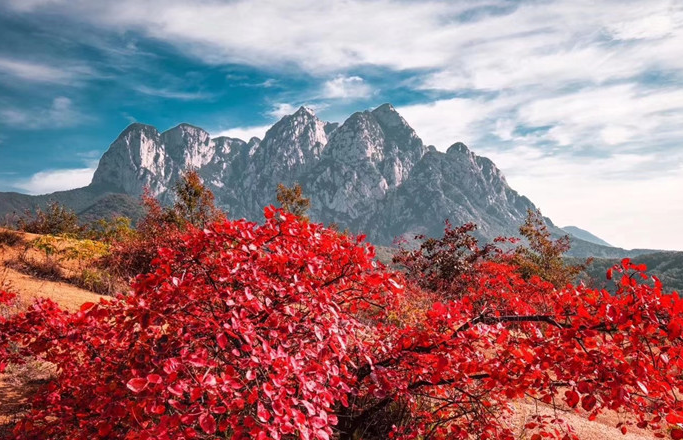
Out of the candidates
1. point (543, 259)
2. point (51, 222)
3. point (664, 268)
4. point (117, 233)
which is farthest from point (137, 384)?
point (664, 268)

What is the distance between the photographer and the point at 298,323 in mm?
3117

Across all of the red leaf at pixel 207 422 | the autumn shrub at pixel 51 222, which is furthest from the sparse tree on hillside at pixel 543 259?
the autumn shrub at pixel 51 222

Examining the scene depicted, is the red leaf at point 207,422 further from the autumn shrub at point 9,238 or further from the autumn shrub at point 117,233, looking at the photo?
the autumn shrub at point 117,233

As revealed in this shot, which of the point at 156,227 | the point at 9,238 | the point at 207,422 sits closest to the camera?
the point at 207,422

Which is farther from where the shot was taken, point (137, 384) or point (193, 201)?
point (193, 201)

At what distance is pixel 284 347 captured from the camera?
298cm

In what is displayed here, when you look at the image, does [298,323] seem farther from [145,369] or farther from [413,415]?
[413,415]

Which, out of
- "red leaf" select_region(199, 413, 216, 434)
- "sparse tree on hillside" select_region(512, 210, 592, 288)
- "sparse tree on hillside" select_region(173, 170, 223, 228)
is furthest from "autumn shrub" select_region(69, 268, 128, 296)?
"sparse tree on hillside" select_region(512, 210, 592, 288)

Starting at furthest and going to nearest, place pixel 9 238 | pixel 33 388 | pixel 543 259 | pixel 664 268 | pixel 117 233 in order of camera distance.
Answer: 1. pixel 664 268
2. pixel 543 259
3. pixel 117 233
4. pixel 9 238
5. pixel 33 388

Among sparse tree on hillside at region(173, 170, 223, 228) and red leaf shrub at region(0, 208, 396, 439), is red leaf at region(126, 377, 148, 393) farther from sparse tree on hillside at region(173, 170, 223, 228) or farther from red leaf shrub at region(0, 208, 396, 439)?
sparse tree on hillside at region(173, 170, 223, 228)

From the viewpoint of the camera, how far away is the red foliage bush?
238cm

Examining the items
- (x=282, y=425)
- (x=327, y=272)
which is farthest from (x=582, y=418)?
(x=282, y=425)

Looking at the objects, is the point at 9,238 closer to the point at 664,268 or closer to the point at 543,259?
the point at 543,259

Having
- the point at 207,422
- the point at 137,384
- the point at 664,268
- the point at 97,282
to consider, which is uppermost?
the point at 664,268
